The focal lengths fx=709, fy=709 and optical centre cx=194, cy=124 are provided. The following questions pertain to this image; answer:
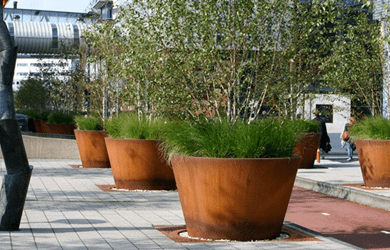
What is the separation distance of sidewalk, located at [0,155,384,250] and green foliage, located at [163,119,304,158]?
106 centimetres

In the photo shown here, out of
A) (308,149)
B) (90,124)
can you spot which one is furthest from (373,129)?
(90,124)

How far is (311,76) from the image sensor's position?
1198cm

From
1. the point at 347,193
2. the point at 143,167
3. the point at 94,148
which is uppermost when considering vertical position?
the point at 94,148

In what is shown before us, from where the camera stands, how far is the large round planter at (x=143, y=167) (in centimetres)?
1420

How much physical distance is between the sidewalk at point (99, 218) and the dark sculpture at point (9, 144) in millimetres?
259

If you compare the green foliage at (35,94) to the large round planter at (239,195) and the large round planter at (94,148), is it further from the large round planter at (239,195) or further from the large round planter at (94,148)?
the large round planter at (239,195)

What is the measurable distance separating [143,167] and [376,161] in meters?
5.14

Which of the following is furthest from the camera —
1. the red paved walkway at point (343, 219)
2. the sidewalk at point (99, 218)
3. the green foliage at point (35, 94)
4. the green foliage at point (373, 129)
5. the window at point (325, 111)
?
the green foliage at point (35, 94)

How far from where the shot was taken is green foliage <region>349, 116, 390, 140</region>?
15.6 metres

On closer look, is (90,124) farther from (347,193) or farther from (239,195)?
(239,195)

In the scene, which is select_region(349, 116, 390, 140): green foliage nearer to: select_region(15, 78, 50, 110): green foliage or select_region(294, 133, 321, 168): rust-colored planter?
select_region(294, 133, 321, 168): rust-colored planter

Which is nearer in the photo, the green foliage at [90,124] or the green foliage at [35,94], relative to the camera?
the green foliage at [90,124]

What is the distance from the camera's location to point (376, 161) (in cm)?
1545

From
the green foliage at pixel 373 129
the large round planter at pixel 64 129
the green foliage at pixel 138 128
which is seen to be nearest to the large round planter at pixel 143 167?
the green foliage at pixel 138 128
